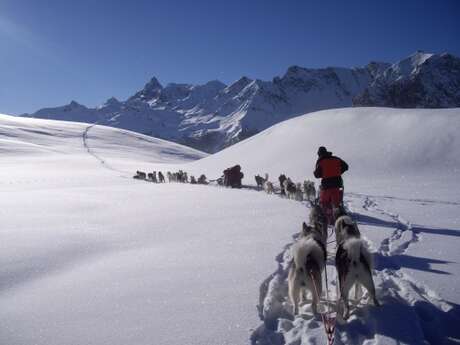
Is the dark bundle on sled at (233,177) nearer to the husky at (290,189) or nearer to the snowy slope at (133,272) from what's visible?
the husky at (290,189)

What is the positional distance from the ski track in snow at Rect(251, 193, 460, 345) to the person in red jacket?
2.88m

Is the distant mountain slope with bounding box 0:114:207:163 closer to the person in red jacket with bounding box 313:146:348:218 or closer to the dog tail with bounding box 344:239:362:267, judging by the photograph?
the person in red jacket with bounding box 313:146:348:218

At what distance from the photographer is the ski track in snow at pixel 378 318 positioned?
3.45 m

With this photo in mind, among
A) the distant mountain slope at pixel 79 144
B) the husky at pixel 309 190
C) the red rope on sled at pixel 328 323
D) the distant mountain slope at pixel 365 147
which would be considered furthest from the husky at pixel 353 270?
the distant mountain slope at pixel 79 144

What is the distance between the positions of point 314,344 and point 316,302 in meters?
0.60

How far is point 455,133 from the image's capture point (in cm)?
2109

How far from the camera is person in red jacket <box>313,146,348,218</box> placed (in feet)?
25.7

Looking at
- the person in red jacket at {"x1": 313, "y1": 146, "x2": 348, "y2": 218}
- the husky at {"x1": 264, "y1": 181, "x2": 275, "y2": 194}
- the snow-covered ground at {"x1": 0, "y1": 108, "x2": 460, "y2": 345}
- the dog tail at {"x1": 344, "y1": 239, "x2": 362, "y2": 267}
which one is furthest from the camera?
the husky at {"x1": 264, "y1": 181, "x2": 275, "y2": 194}

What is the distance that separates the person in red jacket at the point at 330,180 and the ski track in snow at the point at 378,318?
9.46 feet

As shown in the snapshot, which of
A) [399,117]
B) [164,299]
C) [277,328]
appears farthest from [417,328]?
[399,117]

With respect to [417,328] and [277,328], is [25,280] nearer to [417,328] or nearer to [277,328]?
[277,328]

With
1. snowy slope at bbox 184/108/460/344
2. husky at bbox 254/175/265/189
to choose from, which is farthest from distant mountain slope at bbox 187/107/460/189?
husky at bbox 254/175/265/189

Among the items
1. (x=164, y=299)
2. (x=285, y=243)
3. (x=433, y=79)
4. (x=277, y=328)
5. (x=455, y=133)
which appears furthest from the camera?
(x=433, y=79)

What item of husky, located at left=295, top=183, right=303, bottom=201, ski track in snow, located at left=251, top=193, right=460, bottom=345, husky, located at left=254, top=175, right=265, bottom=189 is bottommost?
Result: ski track in snow, located at left=251, top=193, right=460, bottom=345
